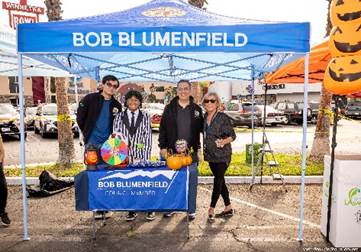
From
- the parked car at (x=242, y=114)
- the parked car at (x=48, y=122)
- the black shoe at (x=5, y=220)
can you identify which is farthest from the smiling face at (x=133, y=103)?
the parked car at (x=242, y=114)

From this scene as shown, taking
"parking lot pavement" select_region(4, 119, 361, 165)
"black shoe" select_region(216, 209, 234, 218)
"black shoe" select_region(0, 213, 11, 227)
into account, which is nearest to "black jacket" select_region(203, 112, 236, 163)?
"black shoe" select_region(216, 209, 234, 218)

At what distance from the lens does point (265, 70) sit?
6.97 metres

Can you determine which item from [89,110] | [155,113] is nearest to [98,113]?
[89,110]

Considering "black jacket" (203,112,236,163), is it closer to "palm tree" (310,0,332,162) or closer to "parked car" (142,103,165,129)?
"palm tree" (310,0,332,162)

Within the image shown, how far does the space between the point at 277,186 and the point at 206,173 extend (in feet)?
5.34

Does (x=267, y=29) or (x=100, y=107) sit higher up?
(x=267, y=29)

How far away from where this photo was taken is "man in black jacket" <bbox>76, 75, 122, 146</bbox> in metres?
5.18

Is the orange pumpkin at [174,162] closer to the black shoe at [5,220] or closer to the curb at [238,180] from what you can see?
the black shoe at [5,220]

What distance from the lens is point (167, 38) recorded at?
4383 millimetres

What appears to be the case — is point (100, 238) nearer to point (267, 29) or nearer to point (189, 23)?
point (189, 23)

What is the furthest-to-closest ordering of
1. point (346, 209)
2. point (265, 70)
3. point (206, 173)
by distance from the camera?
point (206, 173), point (265, 70), point (346, 209)

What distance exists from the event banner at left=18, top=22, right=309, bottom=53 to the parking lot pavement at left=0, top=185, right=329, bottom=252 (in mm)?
2505

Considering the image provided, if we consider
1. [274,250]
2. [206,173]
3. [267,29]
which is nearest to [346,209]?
[274,250]

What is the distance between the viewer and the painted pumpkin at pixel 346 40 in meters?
4.28
